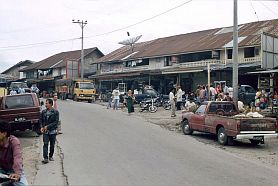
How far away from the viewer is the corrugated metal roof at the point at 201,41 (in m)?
37.1

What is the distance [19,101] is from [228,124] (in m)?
8.36

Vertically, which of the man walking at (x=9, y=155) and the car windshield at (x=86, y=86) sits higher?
the car windshield at (x=86, y=86)

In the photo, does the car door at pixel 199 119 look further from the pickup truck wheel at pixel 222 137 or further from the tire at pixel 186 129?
the pickup truck wheel at pixel 222 137

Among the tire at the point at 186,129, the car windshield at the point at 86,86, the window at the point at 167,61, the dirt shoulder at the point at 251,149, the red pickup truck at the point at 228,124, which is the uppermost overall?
the window at the point at 167,61

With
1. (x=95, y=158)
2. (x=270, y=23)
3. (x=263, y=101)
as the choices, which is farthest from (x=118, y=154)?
(x=270, y=23)

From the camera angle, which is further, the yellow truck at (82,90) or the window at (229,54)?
the yellow truck at (82,90)

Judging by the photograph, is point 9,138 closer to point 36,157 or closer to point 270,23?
point 36,157

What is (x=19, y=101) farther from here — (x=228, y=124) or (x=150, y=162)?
(x=228, y=124)

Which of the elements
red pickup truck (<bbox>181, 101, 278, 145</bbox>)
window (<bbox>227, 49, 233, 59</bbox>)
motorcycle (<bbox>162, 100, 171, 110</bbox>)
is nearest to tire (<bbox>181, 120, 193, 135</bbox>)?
red pickup truck (<bbox>181, 101, 278, 145</bbox>)

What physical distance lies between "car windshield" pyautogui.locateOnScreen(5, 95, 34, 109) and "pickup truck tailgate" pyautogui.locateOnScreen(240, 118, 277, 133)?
8.34m

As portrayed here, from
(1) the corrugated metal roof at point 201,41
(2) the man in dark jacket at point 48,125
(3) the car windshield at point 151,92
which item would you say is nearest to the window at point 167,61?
(1) the corrugated metal roof at point 201,41

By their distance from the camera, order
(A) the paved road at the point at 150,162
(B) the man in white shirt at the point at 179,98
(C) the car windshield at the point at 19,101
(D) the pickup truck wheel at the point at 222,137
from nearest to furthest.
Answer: (A) the paved road at the point at 150,162 → (D) the pickup truck wheel at the point at 222,137 → (C) the car windshield at the point at 19,101 → (B) the man in white shirt at the point at 179,98

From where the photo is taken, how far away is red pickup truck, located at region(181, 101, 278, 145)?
14.7 meters

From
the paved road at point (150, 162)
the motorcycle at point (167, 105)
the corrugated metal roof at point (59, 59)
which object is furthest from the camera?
the corrugated metal roof at point (59, 59)
